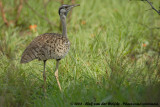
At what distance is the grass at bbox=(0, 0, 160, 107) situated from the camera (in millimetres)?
3053

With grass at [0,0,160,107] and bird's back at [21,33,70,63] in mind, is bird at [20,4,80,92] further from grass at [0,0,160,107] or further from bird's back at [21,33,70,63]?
grass at [0,0,160,107]

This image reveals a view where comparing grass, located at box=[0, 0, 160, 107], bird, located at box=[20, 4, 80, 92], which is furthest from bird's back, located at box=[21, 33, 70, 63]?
grass, located at box=[0, 0, 160, 107]

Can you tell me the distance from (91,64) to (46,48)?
913 millimetres

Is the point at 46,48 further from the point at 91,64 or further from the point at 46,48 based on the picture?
the point at 91,64

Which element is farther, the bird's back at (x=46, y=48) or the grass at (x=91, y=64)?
the bird's back at (x=46, y=48)

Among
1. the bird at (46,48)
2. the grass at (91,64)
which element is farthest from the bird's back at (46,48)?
the grass at (91,64)

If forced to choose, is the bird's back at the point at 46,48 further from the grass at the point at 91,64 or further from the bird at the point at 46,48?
the grass at the point at 91,64

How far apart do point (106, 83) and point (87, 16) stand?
3402mm

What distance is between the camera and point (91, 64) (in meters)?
3.98

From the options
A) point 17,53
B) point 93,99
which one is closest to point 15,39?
point 17,53

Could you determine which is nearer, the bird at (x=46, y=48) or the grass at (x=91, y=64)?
the grass at (x=91, y=64)

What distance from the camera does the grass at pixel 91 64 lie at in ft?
10.0

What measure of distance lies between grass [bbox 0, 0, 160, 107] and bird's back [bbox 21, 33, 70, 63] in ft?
1.01

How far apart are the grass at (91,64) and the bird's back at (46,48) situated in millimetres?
307
